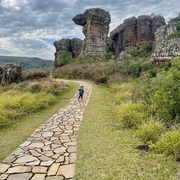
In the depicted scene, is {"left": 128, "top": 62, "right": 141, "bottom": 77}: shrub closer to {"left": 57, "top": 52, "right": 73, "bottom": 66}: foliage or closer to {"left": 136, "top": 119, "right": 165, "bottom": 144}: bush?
{"left": 136, "top": 119, "right": 165, "bottom": 144}: bush

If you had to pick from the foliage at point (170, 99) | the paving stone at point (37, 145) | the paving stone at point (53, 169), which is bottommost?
the paving stone at point (37, 145)

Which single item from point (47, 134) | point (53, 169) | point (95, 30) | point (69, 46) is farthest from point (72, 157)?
point (69, 46)

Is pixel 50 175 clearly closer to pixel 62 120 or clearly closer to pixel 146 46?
pixel 62 120

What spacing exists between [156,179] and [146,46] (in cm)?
3321

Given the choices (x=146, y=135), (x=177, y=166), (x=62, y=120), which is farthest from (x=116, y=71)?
(x=177, y=166)

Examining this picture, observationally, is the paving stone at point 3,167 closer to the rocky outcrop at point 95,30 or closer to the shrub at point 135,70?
the shrub at point 135,70

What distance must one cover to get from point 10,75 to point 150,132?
1244 cm

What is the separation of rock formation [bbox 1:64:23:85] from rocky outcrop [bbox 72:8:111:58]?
1138 inches

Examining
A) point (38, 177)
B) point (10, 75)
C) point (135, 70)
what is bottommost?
point (38, 177)

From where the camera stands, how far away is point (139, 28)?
126 ft

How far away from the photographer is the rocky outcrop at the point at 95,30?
41531 millimetres

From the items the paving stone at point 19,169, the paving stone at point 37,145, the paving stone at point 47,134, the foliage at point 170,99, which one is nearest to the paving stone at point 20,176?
the paving stone at point 19,169

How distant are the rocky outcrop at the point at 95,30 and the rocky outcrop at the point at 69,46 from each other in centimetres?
1014

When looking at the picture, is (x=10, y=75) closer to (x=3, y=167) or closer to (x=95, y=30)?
(x=3, y=167)
